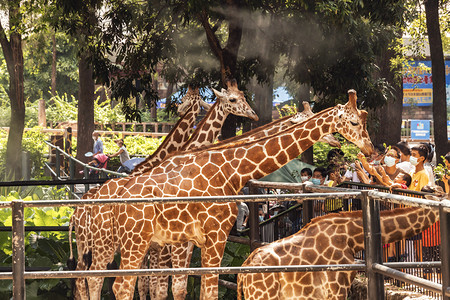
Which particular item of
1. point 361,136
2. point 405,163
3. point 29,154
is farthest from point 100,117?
point 361,136

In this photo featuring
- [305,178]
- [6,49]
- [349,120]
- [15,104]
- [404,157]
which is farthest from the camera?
[6,49]

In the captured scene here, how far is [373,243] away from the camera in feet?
12.8

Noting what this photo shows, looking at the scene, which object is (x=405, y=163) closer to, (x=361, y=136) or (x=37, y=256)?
(x=361, y=136)

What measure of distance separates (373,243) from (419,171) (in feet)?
14.7

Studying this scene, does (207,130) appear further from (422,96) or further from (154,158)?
(422,96)

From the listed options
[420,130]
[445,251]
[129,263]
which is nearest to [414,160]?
[129,263]

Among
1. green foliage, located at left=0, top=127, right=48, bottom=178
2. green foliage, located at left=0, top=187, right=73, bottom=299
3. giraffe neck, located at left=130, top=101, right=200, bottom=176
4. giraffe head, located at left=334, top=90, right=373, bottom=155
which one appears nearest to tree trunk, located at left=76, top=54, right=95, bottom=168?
green foliage, located at left=0, top=127, right=48, bottom=178

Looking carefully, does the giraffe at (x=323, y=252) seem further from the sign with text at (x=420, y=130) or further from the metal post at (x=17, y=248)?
the sign with text at (x=420, y=130)

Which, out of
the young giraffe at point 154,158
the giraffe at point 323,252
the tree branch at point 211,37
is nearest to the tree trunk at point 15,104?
the tree branch at point 211,37

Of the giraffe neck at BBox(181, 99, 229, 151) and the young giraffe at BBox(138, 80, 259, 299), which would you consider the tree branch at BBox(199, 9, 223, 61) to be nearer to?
the young giraffe at BBox(138, 80, 259, 299)

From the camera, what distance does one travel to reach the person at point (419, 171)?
313 inches

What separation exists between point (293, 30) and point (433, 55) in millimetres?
4259

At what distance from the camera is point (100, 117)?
3453 centimetres

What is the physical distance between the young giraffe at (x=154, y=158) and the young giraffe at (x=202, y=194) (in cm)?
33
